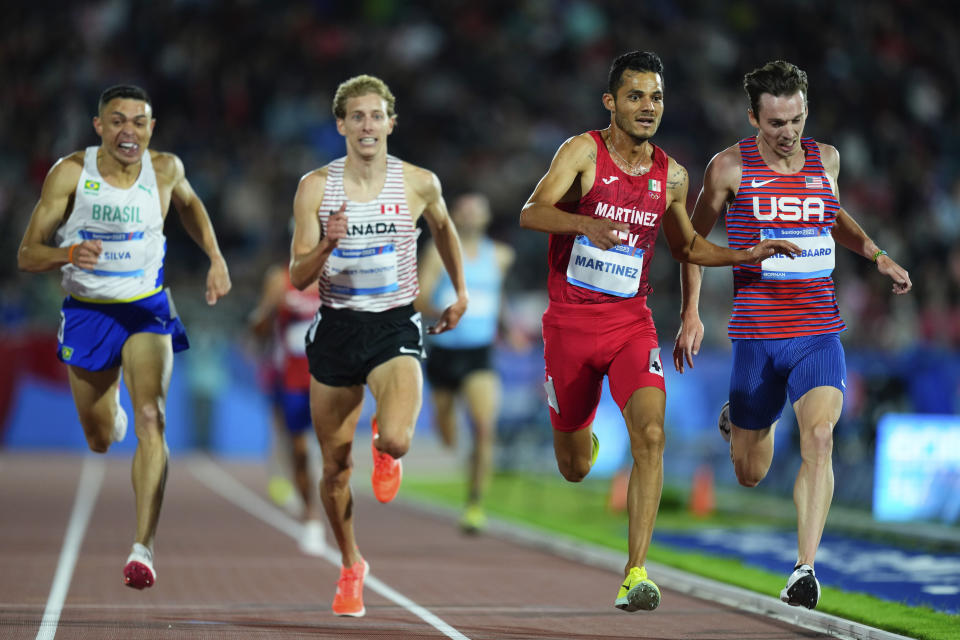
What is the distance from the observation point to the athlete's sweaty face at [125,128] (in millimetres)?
7945

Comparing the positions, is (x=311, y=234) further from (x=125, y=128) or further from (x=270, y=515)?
(x=270, y=515)

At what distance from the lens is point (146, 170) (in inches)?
320

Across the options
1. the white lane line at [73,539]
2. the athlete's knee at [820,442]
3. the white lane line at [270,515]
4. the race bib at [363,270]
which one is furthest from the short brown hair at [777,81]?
the white lane line at [73,539]

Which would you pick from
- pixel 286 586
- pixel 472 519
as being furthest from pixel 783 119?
pixel 472 519

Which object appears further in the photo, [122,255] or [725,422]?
[725,422]

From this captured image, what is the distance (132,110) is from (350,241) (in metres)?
1.42

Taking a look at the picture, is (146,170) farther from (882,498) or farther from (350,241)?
(882,498)

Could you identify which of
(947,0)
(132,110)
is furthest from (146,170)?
(947,0)

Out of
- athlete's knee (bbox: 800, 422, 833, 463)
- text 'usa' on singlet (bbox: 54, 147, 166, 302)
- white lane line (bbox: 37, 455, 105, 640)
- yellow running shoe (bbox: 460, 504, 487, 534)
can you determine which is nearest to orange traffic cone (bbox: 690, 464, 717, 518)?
yellow running shoe (bbox: 460, 504, 487, 534)

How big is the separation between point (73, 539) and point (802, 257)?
763 centimetres

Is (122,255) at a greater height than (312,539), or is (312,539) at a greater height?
(122,255)

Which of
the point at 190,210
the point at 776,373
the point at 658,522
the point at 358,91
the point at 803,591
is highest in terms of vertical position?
the point at 358,91

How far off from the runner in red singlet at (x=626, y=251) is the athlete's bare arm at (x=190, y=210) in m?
1.81

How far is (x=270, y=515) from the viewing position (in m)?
15.5
